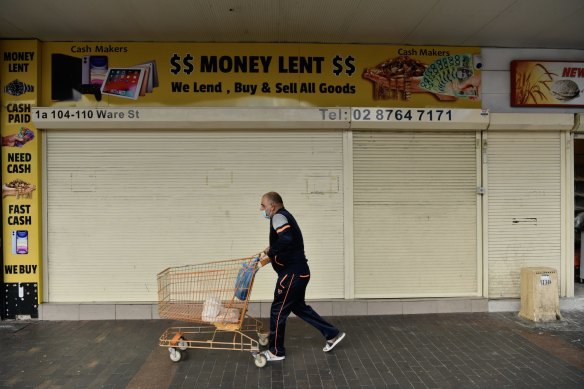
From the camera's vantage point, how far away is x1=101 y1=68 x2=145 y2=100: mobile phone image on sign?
6586 millimetres

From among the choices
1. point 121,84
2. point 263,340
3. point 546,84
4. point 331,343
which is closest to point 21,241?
point 121,84

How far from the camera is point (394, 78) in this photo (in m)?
6.78

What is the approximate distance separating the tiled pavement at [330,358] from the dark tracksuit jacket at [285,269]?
18.6 inches

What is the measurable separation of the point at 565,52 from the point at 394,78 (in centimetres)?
304

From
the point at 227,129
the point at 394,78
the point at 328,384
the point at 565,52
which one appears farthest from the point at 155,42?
the point at 565,52

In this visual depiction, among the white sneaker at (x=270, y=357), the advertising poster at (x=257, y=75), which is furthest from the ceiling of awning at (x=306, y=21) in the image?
the white sneaker at (x=270, y=357)

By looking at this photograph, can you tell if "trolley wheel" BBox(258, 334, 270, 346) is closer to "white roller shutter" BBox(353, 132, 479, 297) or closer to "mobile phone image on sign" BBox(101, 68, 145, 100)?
"white roller shutter" BBox(353, 132, 479, 297)

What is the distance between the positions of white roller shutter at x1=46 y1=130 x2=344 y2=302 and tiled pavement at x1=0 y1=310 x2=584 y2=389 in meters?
0.78

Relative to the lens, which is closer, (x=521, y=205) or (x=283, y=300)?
(x=283, y=300)

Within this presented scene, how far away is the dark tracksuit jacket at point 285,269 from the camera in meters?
4.66

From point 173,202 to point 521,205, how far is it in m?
5.67

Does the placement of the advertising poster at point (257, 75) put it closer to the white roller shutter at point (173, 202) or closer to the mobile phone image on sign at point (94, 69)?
the mobile phone image on sign at point (94, 69)

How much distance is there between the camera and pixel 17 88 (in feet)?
21.1

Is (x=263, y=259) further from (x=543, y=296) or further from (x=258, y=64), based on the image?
(x=543, y=296)
